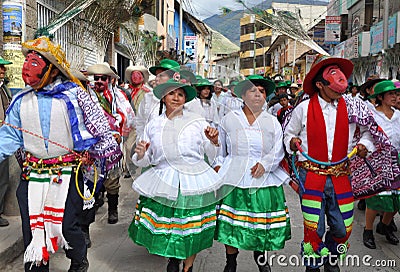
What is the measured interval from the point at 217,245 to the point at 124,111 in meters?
2.05

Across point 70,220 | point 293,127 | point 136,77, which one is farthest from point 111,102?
point 293,127

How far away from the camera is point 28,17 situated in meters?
8.73

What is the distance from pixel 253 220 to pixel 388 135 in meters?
2.28

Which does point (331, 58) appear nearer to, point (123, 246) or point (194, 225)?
point (194, 225)

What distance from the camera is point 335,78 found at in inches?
158

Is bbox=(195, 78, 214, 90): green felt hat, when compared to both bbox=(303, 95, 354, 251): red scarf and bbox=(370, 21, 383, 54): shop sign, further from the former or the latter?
bbox=(370, 21, 383, 54): shop sign

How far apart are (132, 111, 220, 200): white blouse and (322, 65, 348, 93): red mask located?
1.11 meters

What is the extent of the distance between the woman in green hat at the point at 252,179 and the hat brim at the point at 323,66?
1.18 ft

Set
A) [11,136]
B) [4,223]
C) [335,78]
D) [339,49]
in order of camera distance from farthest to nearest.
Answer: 1. [339,49]
2. [4,223]
3. [335,78]
4. [11,136]

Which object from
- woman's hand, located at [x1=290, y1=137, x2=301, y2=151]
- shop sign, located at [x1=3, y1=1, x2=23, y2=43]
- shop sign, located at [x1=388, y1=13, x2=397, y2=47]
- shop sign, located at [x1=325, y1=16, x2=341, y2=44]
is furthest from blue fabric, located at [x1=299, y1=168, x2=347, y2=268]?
shop sign, located at [x1=325, y1=16, x2=341, y2=44]

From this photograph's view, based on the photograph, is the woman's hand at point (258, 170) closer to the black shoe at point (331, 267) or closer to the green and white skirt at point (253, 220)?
the green and white skirt at point (253, 220)

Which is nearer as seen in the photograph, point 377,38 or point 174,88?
point 174,88

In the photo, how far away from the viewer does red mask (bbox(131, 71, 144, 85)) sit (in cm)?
724

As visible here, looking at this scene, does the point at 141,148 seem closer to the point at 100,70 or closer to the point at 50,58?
the point at 50,58
